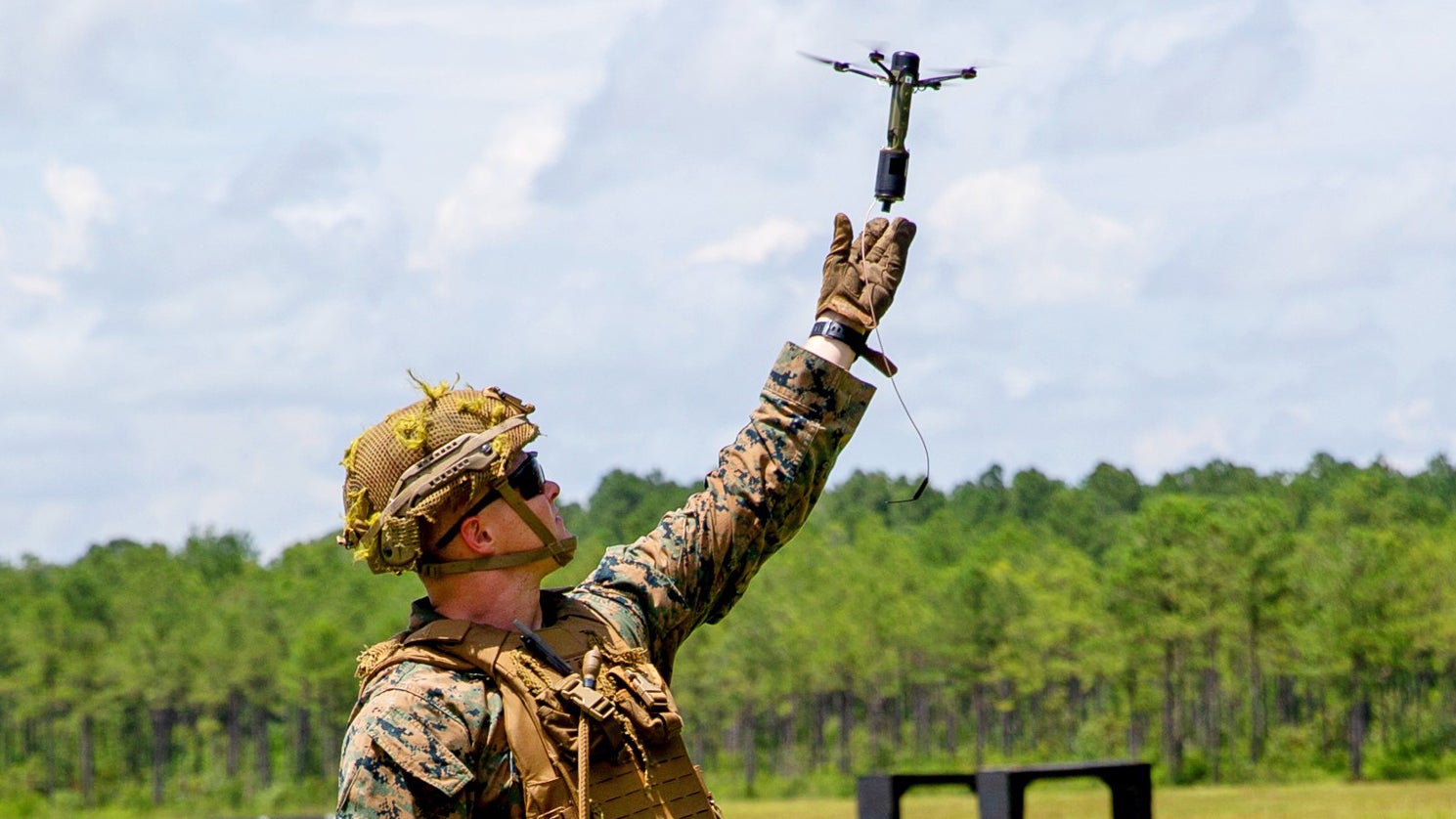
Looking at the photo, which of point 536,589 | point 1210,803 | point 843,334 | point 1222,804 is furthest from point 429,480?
point 1210,803

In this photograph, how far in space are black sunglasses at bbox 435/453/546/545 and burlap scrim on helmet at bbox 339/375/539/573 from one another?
0.05 feet

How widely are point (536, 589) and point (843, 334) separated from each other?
0.91 meters

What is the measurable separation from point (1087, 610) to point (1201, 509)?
10.5 metres

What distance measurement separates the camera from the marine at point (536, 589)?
13.0 feet

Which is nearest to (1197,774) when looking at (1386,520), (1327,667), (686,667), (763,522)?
(1327,667)

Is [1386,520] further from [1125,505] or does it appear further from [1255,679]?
[1125,505]

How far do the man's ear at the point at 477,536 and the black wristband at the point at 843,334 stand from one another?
929 mm

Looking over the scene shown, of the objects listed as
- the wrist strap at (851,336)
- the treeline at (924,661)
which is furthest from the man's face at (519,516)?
the treeline at (924,661)

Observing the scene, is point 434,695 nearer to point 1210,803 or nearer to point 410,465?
point 410,465

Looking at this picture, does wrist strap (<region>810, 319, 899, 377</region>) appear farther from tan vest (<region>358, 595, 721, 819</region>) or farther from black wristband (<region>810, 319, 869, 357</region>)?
tan vest (<region>358, 595, 721, 819</region>)

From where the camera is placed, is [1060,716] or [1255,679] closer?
[1255,679]

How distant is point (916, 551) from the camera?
129500 mm

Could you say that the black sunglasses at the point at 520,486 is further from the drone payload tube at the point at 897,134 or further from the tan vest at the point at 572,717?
the drone payload tube at the point at 897,134

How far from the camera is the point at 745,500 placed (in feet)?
15.1
